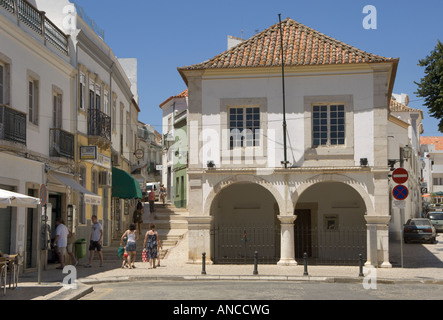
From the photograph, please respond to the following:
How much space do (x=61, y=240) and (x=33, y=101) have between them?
183 inches

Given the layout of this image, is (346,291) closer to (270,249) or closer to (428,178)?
(270,249)

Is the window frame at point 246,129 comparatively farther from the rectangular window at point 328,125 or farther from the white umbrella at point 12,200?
the white umbrella at point 12,200

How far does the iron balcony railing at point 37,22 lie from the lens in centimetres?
2103

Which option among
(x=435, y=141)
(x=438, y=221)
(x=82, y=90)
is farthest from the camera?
(x=435, y=141)

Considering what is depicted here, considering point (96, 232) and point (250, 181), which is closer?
point (96, 232)

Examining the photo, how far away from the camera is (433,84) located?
2770 cm

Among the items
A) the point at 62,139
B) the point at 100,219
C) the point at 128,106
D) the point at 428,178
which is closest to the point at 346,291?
the point at 62,139

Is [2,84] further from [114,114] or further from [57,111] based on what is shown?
[114,114]

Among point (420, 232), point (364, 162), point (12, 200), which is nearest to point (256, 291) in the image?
point (12, 200)

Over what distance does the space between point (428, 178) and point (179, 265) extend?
78776 millimetres

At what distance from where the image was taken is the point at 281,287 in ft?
58.7

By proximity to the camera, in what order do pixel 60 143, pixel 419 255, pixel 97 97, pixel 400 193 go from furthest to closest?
pixel 97 97 → pixel 419 255 → pixel 60 143 → pixel 400 193

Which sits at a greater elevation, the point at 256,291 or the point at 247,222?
the point at 247,222

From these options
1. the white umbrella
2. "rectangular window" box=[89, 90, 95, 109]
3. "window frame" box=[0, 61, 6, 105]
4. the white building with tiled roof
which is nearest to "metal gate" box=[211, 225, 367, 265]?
the white building with tiled roof
